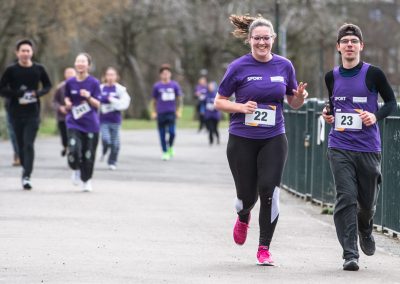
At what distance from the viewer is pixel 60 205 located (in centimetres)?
1451

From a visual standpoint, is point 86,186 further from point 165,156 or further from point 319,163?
point 165,156

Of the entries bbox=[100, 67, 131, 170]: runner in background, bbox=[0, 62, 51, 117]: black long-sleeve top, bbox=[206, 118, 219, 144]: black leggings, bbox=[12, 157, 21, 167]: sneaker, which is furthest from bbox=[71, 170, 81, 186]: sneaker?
bbox=[206, 118, 219, 144]: black leggings

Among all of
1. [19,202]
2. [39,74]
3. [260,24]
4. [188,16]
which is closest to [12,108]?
[39,74]

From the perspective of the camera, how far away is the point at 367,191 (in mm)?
9375

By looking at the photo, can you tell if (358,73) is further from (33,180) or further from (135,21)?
(135,21)

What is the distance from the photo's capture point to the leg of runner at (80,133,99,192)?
54.9 ft

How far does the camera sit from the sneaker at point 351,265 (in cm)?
907

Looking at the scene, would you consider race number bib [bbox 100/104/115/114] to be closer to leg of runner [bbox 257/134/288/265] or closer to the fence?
the fence

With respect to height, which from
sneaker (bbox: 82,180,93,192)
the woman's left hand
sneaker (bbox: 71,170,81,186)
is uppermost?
the woman's left hand

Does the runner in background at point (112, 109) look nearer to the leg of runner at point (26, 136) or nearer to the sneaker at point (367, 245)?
the leg of runner at point (26, 136)

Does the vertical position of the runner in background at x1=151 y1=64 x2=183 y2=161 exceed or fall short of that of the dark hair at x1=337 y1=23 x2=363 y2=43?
it falls short

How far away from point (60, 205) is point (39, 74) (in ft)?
9.08

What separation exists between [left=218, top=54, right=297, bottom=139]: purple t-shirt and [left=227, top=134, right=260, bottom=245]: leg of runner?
80mm

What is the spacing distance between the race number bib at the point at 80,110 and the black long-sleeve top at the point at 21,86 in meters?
0.49
